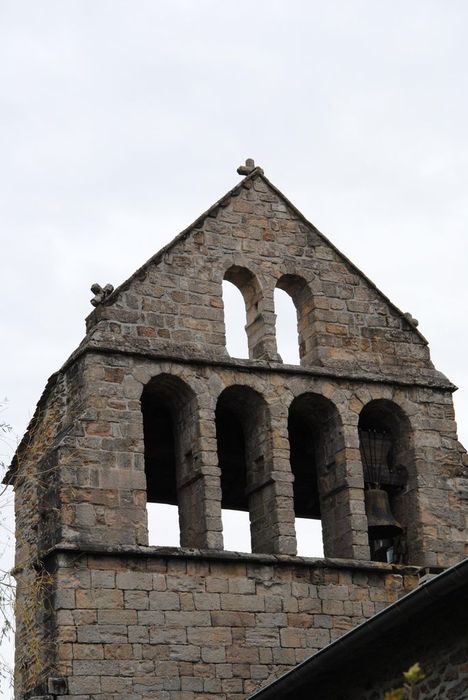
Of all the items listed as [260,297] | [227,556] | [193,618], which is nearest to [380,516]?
[227,556]

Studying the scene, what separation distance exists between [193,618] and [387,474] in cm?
323

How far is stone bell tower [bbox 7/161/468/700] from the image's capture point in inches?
587

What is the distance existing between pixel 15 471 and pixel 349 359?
3802 mm

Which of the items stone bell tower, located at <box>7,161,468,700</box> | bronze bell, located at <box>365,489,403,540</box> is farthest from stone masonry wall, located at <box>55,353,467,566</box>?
bronze bell, located at <box>365,489,403,540</box>

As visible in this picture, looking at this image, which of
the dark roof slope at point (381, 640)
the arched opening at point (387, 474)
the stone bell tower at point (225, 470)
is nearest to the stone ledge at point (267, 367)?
the stone bell tower at point (225, 470)

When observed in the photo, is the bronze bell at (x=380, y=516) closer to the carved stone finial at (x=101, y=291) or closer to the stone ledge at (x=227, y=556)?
the stone ledge at (x=227, y=556)

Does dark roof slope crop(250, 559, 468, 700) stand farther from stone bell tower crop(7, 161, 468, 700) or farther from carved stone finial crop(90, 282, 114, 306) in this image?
carved stone finial crop(90, 282, 114, 306)

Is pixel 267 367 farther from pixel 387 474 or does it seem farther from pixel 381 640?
pixel 381 640

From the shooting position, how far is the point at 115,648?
14656mm

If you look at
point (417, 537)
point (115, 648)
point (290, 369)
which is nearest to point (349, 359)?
point (290, 369)

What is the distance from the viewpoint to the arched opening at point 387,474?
1669 centimetres

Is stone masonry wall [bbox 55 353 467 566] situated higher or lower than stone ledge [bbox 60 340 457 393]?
lower

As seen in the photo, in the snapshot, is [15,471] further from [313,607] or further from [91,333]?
[313,607]

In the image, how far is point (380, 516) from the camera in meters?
16.5
